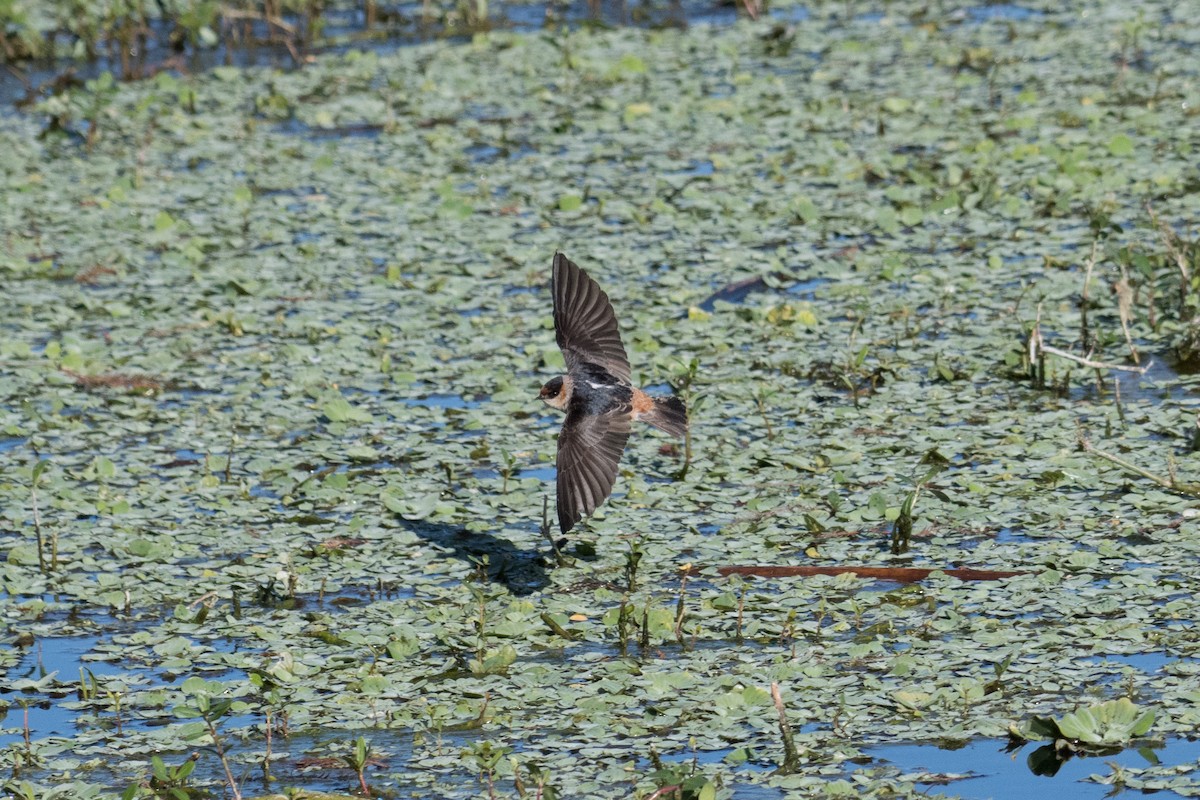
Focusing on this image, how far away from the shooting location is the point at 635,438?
6.03 m

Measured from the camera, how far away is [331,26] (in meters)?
11.2

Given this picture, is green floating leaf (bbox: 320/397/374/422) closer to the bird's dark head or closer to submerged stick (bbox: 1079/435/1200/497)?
the bird's dark head

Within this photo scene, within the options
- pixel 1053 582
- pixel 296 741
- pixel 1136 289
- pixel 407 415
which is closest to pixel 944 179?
pixel 1136 289

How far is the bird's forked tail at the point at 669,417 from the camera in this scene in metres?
5.24

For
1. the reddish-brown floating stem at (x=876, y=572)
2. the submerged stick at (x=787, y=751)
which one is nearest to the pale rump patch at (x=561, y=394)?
the reddish-brown floating stem at (x=876, y=572)

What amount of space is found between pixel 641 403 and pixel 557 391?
11.3 inches

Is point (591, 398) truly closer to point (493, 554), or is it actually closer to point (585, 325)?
point (585, 325)

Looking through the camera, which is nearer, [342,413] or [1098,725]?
[1098,725]

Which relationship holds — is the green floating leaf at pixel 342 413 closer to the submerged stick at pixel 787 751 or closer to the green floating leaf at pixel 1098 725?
the submerged stick at pixel 787 751

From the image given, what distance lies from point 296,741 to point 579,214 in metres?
4.27

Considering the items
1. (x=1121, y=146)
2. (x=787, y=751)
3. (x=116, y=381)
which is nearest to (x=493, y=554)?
(x=787, y=751)

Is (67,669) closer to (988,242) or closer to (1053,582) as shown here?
(1053,582)

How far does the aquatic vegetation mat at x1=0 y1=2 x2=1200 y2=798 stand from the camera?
167 inches

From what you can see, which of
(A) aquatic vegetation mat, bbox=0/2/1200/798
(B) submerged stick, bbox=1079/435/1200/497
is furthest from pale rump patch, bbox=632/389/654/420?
(B) submerged stick, bbox=1079/435/1200/497
